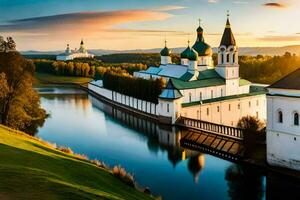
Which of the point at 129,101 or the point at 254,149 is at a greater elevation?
the point at 129,101

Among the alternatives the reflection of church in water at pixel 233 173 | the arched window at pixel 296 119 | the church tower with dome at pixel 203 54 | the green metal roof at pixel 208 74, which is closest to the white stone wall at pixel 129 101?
the reflection of church in water at pixel 233 173

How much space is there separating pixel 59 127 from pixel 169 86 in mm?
9501

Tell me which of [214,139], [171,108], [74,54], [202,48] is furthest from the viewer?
[74,54]

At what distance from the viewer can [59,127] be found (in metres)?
30.8

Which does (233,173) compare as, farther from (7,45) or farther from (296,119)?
(7,45)

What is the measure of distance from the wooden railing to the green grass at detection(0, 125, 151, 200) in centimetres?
1437

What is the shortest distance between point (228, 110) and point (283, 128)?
1742 cm

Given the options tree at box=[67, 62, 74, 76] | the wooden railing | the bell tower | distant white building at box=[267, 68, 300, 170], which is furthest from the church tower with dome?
tree at box=[67, 62, 74, 76]

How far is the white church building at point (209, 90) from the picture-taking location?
32.1 metres

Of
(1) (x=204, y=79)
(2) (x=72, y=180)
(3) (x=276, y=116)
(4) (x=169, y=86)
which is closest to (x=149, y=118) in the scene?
(4) (x=169, y=86)

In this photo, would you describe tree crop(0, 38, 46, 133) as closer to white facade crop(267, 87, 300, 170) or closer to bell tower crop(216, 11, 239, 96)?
white facade crop(267, 87, 300, 170)

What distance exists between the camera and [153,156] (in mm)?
22375

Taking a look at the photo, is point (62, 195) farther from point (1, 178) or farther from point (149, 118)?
point (149, 118)

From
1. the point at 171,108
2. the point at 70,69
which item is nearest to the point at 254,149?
the point at 171,108
